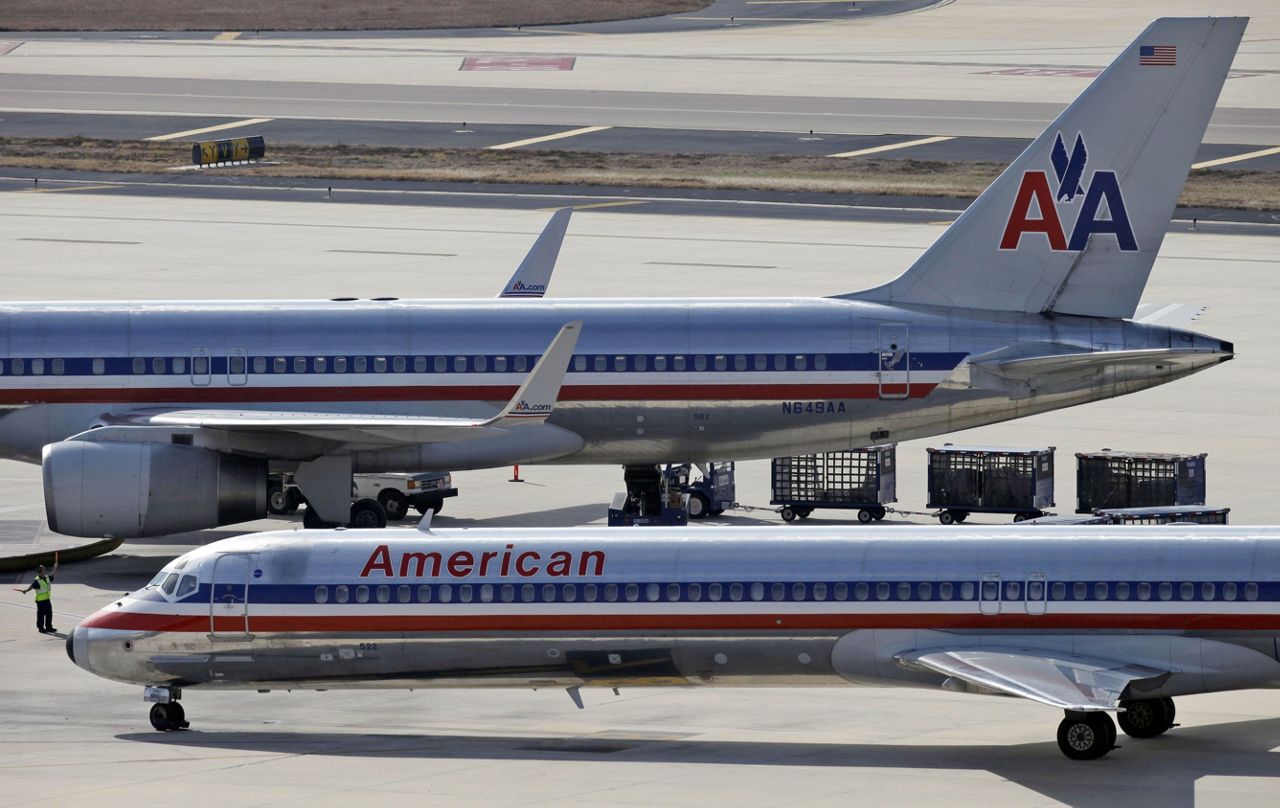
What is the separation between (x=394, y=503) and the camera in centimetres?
4909

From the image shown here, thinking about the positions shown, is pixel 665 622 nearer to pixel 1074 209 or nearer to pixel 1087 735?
pixel 1087 735

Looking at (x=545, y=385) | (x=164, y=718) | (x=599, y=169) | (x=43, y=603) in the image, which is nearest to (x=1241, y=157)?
(x=599, y=169)

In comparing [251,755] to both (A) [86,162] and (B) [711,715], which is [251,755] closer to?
(B) [711,715]

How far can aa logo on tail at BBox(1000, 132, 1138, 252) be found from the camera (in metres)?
47.0

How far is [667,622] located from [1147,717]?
23.0 ft

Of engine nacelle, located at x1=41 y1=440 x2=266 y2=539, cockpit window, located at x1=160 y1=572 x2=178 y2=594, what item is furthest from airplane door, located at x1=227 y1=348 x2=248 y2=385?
cockpit window, located at x1=160 y1=572 x2=178 y2=594

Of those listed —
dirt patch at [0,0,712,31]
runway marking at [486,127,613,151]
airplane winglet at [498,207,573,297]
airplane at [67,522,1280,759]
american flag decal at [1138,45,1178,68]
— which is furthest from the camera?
dirt patch at [0,0,712,31]

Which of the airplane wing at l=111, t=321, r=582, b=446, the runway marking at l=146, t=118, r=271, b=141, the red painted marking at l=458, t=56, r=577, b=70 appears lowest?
the airplane wing at l=111, t=321, r=582, b=446

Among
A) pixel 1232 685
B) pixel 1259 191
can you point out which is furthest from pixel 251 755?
pixel 1259 191

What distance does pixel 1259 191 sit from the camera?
321 ft

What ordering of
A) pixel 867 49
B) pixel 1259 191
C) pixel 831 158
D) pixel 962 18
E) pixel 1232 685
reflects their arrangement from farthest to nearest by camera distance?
1. pixel 962 18
2. pixel 867 49
3. pixel 831 158
4. pixel 1259 191
5. pixel 1232 685

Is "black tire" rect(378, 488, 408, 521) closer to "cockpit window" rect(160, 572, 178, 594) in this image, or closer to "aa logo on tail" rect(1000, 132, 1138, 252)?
"aa logo on tail" rect(1000, 132, 1138, 252)

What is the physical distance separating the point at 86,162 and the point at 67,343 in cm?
6800

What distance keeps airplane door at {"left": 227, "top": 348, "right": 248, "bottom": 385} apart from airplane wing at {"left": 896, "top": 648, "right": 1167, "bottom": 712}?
19.4m
